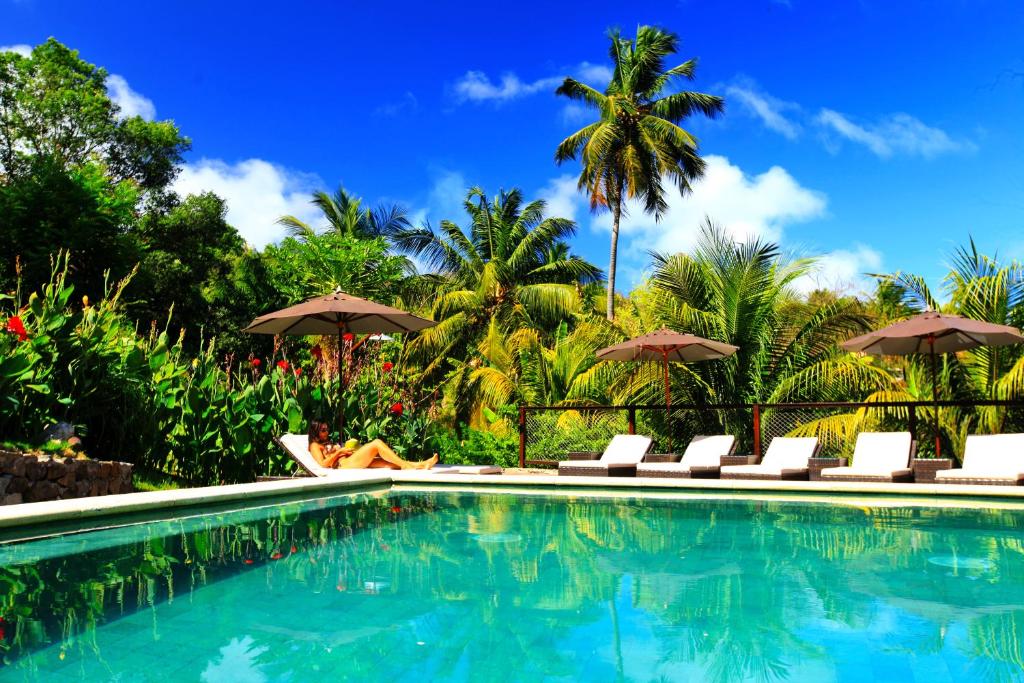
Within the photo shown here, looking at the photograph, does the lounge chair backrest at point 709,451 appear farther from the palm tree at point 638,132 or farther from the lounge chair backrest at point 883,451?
the palm tree at point 638,132

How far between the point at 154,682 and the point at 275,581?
5.59 ft

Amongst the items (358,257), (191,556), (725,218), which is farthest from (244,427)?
(358,257)

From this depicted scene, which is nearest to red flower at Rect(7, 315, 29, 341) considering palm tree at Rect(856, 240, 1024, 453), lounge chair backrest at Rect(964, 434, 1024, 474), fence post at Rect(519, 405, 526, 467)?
fence post at Rect(519, 405, 526, 467)

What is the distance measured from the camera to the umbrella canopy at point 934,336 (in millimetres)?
9148

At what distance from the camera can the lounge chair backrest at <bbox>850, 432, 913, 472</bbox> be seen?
915cm

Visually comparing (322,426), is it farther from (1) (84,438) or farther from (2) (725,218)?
(2) (725,218)

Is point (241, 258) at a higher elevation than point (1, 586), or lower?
higher

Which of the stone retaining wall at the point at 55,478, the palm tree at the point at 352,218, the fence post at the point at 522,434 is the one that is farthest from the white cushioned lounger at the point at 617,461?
the palm tree at the point at 352,218

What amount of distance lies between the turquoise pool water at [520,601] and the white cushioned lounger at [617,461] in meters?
3.10

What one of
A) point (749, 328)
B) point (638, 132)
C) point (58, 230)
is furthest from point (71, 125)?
point (749, 328)

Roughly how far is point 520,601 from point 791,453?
662 cm

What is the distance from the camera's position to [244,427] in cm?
958

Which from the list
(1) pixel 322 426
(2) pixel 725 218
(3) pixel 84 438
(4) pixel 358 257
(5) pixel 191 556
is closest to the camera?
(5) pixel 191 556

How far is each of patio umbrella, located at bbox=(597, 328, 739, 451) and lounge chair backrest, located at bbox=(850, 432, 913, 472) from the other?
6.76 feet
